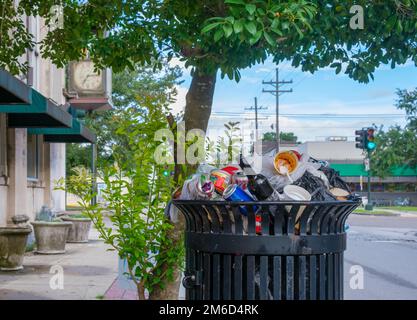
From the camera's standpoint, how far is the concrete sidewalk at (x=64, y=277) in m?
7.51

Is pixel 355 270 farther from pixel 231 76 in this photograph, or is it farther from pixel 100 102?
pixel 100 102

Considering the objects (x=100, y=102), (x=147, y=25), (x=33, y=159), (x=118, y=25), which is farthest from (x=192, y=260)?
(x=100, y=102)

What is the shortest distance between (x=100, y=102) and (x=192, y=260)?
1830cm

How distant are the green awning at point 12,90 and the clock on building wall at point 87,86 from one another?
1166cm

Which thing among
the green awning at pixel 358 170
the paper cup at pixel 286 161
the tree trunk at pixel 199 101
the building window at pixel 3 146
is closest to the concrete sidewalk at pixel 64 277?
the building window at pixel 3 146

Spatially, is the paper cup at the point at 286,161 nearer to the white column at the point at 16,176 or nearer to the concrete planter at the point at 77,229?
the white column at the point at 16,176

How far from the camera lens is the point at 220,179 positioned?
3.01m

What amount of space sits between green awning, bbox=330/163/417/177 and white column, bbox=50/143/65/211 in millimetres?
36725

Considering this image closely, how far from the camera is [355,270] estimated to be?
10.8m

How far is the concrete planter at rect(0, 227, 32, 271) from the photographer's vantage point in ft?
31.7

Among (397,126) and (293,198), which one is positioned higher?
(397,126)
